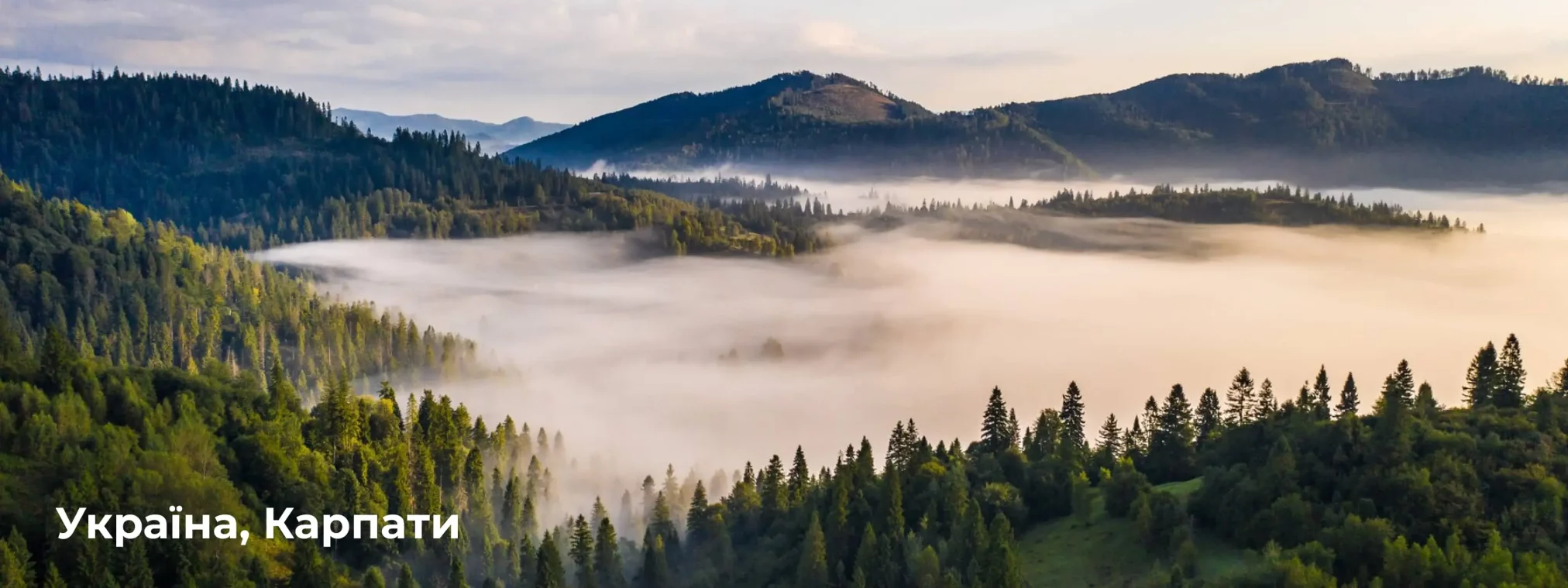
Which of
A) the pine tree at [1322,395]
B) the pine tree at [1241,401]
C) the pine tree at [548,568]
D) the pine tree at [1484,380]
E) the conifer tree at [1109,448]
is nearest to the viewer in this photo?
the pine tree at [548,568]

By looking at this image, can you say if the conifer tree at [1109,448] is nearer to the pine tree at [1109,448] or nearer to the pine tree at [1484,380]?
the pine tree at [1109,448]

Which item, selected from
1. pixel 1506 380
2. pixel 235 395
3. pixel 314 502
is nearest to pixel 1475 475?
pixel 1506 380

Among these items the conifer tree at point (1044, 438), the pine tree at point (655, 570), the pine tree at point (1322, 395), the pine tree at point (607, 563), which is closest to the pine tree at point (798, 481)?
the pine tree at point (655, 570)

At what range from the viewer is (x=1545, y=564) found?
79000 mm

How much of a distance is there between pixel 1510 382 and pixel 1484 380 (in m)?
3.14

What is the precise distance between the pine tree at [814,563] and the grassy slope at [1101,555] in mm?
21401

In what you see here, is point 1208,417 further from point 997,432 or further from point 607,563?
point 607,563

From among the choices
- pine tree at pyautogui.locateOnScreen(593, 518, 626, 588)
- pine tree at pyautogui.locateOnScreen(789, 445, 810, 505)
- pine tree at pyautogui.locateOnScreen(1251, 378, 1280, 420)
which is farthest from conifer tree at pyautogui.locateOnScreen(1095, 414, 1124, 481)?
pine tree at pyautogui.locateOnScreen(593, 518, 626, 588)

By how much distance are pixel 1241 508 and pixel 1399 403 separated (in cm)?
2097

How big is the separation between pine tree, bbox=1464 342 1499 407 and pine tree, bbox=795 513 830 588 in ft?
269

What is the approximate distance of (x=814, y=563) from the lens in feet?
376

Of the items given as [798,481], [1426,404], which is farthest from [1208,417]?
[798,481]

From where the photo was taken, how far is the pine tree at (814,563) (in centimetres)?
11375

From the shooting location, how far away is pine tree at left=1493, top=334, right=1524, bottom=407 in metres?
126
